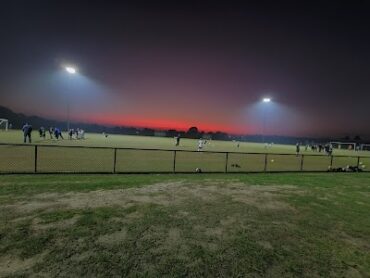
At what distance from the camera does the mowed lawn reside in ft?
13.7

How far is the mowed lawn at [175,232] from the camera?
165 inches

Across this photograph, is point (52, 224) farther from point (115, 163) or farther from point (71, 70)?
point (71, 70)

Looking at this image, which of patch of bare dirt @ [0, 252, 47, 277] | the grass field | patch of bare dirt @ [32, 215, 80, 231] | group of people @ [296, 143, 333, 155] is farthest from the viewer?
group of people @ [296, 143, 333, 155]

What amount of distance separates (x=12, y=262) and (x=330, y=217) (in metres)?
7.32

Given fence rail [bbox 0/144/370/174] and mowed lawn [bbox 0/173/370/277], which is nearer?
mowed lawn [bbox 0/173/370/277]

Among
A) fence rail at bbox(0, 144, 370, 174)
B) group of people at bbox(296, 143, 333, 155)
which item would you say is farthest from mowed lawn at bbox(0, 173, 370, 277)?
group of people at bbox(296, 143, 333, 155)

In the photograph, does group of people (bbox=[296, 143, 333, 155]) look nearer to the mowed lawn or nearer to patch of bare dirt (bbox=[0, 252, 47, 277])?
the mowed lawn

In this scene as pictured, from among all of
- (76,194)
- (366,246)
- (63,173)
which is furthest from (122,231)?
(63,173)

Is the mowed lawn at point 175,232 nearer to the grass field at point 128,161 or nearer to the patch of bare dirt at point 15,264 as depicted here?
the patch of bare dirt at point 15,264

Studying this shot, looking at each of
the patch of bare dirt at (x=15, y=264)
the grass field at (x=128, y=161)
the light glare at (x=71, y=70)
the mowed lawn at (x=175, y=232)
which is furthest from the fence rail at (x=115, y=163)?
the light glare at (x=71, y=70)

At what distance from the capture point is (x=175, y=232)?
559 cm

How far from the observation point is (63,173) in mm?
12328

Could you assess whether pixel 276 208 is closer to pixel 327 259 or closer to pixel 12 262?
pixel 327 259

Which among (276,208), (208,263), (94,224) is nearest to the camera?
(208,263)
